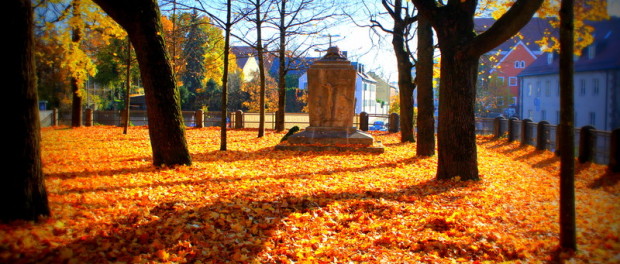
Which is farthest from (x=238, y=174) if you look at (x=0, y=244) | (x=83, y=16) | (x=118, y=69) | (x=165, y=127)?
(x=118, y=69)

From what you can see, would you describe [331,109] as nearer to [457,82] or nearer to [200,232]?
[457,82]

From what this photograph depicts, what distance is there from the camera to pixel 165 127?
30.1 ft

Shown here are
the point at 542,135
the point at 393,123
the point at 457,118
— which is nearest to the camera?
the point at 457,118

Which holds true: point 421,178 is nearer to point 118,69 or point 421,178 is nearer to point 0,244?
point 0,244

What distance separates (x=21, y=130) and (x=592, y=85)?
577 centimetres

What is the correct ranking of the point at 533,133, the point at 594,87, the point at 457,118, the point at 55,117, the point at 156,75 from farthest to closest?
the point at 55,117 → the point at 533,133 → the point at 156,75 → the point at 457,118 → the point at 594,87

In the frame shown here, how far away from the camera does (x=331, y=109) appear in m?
14.7

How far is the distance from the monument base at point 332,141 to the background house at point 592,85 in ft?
28.5

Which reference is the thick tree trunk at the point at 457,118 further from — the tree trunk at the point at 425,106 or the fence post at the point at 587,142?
the tree trunk at the point at 425,106

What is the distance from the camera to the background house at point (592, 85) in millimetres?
3826

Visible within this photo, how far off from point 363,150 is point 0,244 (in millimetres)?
10966

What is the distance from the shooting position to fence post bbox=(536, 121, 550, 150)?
38.2ft

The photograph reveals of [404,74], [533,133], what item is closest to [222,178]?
[404,74]

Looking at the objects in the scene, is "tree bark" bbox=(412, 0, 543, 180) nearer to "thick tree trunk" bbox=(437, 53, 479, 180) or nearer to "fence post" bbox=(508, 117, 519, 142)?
"thick tree trunk" bbox=(437, 53, 479, 180)
